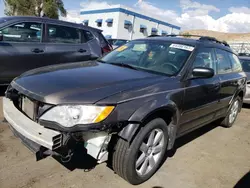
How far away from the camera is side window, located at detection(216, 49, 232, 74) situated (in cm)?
396

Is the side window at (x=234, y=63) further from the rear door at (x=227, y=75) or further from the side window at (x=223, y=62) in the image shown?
the side window at (x=223, y=62)

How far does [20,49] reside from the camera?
4.94 metres

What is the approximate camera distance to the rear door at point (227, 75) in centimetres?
397

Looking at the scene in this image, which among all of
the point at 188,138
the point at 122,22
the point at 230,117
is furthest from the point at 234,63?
the point at 122,22

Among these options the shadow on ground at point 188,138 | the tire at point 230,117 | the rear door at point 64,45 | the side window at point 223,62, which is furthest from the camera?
the rear door at point 64,45

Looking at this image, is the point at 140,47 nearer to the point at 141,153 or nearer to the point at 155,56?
the point at 155,56

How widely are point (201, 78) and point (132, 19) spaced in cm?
3658

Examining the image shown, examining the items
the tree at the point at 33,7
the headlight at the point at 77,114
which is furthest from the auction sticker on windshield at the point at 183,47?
the tree at the point at 33,7

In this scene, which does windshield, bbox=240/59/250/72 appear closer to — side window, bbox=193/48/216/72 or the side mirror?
side window, bbox=193/48/216/72

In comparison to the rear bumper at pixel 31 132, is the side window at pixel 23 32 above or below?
above

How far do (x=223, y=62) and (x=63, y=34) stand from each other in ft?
11.8

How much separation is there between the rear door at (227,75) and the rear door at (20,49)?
3608 mm

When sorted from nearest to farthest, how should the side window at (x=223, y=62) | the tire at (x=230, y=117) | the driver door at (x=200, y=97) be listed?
the driver door at (x=200, y=97) → the side window at (x=223, y=62) → the tire at (x=230, y=117)

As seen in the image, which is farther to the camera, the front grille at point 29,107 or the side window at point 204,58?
the side window at point 204,58
